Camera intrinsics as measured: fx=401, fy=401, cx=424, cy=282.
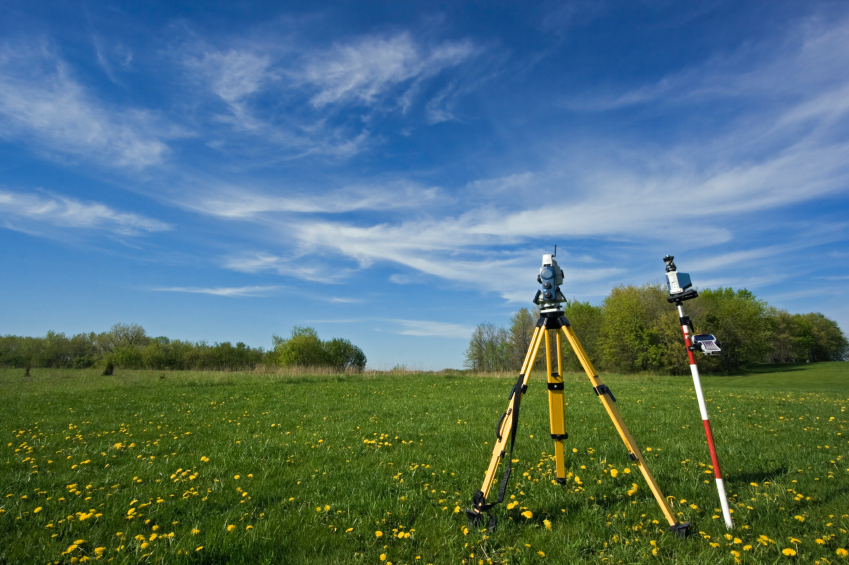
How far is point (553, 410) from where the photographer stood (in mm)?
5148

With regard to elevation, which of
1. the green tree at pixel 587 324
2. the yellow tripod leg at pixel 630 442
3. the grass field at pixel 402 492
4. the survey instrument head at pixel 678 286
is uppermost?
the green tree at pixel 587 324

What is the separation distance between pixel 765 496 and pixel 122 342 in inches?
3523

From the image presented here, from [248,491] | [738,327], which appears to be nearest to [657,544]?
[248,491]

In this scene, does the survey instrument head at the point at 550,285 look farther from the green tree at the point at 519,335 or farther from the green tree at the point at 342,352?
the green tree at the point at 342,352

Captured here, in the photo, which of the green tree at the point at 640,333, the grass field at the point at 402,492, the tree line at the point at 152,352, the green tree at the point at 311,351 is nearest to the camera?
the grass field at the point at 402,492

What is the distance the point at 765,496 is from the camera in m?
5.24

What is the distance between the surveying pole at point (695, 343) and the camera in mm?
4438

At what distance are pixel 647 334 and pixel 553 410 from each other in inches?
2268

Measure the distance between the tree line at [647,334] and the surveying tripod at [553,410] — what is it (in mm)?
42453

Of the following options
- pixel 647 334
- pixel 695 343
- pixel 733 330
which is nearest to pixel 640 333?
pixel 647 334

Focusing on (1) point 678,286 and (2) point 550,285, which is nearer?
(1) point 678,286

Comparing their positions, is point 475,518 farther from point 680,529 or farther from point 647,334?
point 647,334

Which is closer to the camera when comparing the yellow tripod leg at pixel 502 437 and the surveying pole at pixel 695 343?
the surveying pole at pixel 695 343

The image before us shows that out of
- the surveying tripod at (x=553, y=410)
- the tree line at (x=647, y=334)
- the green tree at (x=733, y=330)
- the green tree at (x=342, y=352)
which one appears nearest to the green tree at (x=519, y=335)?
the tree line at (x=647, y=334)
